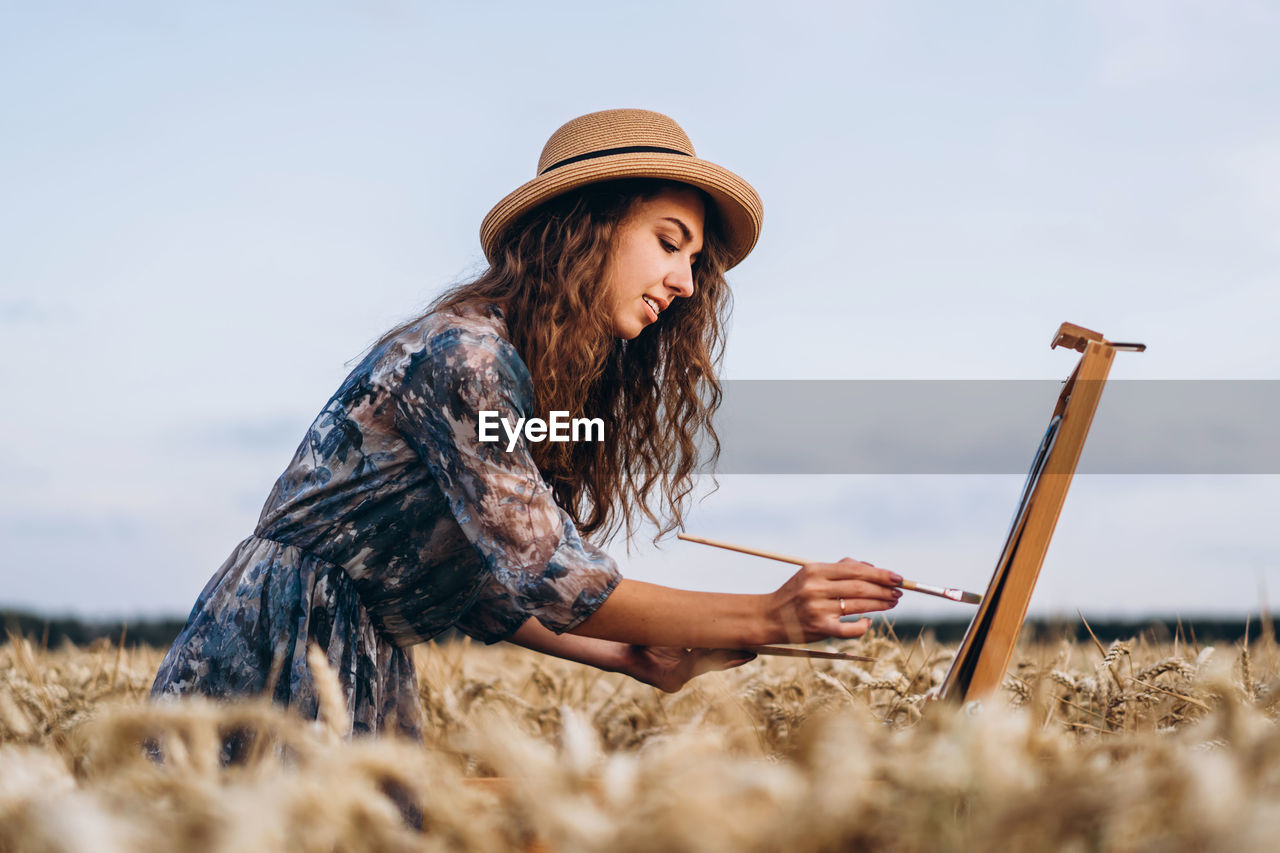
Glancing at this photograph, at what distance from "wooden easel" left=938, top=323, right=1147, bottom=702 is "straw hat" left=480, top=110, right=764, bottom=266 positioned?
116 cm

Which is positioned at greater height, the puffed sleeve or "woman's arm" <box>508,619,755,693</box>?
the puffed sleeve

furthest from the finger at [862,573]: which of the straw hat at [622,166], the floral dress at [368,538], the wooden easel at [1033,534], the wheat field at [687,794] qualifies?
the straw hat at [622,166]

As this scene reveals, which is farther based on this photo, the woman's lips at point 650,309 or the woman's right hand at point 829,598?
the woman's lips at point 650,309

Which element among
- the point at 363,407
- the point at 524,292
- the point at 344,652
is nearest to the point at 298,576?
the point at 344,652

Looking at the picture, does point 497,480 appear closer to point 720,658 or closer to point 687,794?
point 720,658

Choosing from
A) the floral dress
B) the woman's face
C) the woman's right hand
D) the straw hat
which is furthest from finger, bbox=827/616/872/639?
the straw hat

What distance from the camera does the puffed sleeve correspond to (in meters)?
1.70

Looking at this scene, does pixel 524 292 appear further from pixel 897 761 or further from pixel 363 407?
pixel 897 761

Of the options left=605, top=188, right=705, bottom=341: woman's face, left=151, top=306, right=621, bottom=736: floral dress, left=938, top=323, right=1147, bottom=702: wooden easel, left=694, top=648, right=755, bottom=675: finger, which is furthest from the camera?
left=605, top=188, right=705, bottom=341: woman's face

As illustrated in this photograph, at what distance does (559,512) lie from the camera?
5.86 feet

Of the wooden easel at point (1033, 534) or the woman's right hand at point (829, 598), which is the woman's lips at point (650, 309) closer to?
the woman's right hand at point (829, 598)

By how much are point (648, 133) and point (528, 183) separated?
14.1 inches

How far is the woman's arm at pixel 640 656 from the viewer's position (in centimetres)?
202

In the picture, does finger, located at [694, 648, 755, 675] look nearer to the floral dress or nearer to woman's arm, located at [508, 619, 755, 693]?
woman's arm, located at [508, 619, 755, 693]
